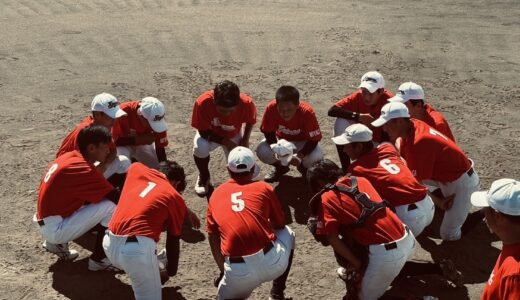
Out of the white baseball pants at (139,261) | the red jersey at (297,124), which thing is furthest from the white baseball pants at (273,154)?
the white baseball pants at (139,261)

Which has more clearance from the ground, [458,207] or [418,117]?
[418,117]

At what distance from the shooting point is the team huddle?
19.9 ft

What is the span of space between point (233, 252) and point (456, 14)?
545 inches

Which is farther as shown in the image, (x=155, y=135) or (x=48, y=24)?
(x=48, y=24)

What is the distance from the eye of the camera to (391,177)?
22.4 ft

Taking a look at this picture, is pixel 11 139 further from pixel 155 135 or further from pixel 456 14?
pixel 456 14

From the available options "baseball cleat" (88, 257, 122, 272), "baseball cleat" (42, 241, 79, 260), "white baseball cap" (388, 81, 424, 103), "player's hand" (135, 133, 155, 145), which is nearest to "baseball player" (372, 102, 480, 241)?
"white baseball cap" (388, 81, 424, 103)

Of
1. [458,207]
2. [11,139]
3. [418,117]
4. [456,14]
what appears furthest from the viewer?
[456,14]

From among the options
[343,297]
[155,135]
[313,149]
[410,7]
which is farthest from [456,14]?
[343,297]

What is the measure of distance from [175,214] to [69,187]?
4.30ft

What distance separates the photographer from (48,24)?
632 inches

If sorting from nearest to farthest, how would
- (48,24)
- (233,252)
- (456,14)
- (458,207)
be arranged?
(233,252)
(458,207)
(48,24)
(456,14)

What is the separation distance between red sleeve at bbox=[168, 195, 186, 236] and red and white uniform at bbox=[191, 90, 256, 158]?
2861 mm

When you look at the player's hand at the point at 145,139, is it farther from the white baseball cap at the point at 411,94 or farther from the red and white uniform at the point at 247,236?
the white baseball cap at the point at 411,94
